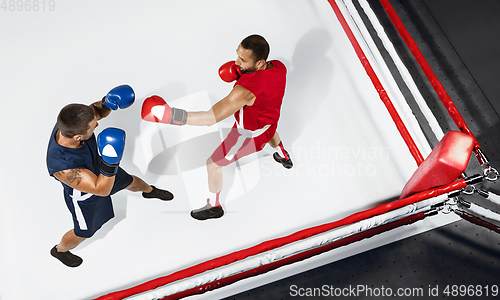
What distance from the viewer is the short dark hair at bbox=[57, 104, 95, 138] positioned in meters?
1.30

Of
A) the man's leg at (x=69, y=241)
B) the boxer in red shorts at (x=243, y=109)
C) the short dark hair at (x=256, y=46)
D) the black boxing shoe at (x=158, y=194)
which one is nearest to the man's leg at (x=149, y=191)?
the black boxing shoe at (x=158, y=194)

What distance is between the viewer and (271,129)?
70.4 inches

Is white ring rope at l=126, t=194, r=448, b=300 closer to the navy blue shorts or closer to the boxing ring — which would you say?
the boxing ring

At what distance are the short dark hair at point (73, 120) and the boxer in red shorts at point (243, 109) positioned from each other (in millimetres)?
219

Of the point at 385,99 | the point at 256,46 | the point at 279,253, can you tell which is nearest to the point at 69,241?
the point at 279,253

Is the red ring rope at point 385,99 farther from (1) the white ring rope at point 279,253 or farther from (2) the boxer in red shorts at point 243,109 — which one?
(2) the boxer in red shorts at point 243,109

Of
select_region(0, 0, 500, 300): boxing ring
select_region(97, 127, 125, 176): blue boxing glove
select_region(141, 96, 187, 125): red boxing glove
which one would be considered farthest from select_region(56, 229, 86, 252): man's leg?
→ select_region(141, 96, 187, 125): red boxing glove

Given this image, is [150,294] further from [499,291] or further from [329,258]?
[499,291]

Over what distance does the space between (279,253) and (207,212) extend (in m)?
0.63

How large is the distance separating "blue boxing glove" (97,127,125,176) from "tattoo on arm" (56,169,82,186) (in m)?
0.10

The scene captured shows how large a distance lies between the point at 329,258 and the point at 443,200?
70cm

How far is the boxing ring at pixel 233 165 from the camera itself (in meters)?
1.66

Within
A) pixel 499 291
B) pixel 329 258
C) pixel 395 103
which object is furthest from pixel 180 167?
pixel 499 291

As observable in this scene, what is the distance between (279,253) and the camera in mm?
1429
